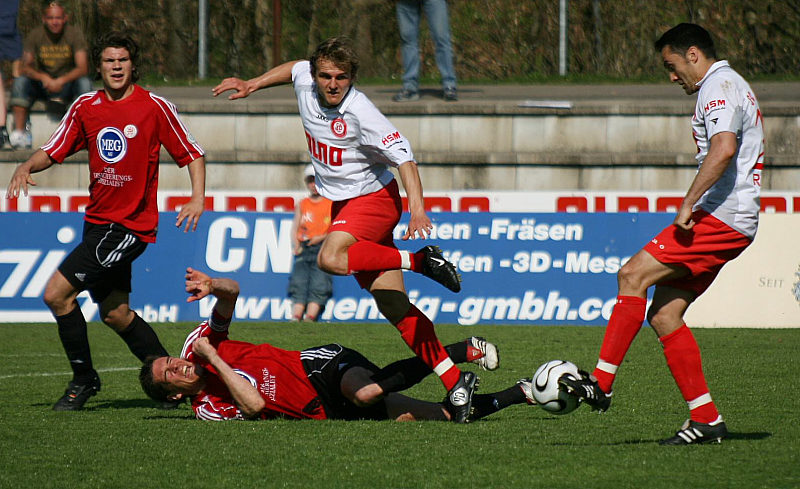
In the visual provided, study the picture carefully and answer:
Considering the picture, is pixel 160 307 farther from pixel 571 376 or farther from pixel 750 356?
pixel 571 376

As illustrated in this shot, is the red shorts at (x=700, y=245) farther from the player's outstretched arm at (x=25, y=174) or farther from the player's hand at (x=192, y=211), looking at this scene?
the player's outstretched arm at (x=25, y=174)

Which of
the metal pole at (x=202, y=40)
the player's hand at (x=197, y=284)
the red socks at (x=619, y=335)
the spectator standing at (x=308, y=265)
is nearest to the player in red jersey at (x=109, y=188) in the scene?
the player's hand at (x=197, y=284)

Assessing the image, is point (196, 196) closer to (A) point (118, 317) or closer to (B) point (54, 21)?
(A) point (118, 317)

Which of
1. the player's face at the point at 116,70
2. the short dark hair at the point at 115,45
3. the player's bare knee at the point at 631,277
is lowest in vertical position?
the player's bare knee at the point at 631,277

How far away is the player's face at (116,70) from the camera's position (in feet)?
23.7

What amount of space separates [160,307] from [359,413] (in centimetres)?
672

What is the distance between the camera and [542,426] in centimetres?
650

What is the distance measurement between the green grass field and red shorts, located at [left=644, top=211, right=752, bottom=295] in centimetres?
90

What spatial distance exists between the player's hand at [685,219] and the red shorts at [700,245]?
10 cm

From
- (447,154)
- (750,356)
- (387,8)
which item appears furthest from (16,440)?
(387,8)

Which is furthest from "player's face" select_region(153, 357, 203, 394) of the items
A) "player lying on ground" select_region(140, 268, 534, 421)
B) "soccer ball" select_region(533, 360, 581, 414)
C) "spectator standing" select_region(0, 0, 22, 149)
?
"spectator standing" select_region(0, 0, 22, 149)

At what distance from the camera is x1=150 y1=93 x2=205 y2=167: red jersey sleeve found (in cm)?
747

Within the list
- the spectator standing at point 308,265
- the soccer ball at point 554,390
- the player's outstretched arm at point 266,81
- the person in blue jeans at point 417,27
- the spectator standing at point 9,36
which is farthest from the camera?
the spectator standing at point 9,36

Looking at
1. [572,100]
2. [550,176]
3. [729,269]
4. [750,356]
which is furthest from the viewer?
[572,100]
